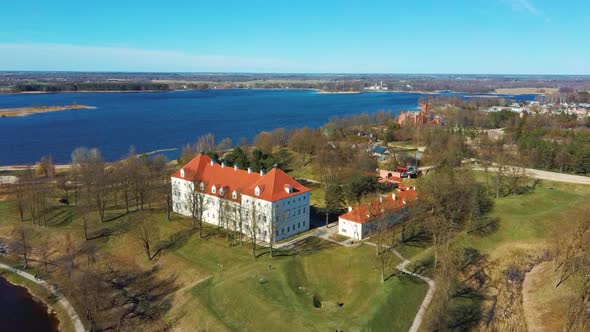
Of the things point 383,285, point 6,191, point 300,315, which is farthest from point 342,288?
point 6,191

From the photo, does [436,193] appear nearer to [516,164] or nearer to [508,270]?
[508,270]

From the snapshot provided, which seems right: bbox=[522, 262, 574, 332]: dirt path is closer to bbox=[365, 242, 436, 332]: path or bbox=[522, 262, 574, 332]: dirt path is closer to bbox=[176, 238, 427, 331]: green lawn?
bbox=[365, 242, 436, 332]: path

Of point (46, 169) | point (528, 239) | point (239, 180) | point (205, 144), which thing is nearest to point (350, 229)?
point (239, 180)

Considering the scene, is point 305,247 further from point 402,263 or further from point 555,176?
point 555,176

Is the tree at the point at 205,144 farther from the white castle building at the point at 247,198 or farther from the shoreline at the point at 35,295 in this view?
the shoreline at the point at 35,295

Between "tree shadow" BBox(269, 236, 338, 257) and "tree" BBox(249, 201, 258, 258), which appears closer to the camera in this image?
"tree" BBox(249, 201, 258, 258)

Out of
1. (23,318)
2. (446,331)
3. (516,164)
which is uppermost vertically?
(516,164)

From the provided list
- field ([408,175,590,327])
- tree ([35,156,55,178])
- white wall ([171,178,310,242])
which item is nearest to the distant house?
field ([408,175,590,327])
